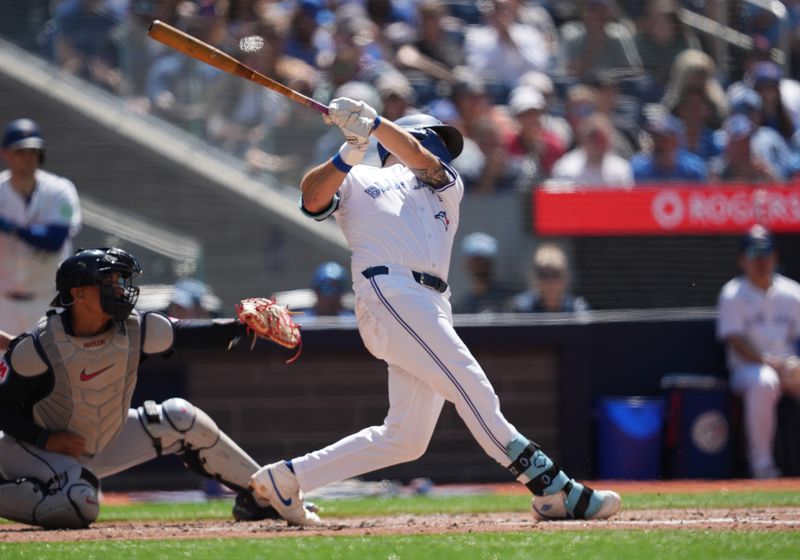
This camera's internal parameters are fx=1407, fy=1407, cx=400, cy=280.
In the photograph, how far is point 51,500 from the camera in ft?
17.9

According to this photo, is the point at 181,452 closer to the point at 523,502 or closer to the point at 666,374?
the point at 523,502

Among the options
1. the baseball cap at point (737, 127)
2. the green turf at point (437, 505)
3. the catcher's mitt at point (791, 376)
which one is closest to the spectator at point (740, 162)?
the baseball cap at point (737, 127)

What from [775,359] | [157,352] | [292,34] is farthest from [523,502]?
[292,34]

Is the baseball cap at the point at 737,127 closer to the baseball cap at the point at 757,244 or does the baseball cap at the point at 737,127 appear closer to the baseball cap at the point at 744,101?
the baseball cap at the point at 744,101

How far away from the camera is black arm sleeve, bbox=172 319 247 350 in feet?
18.7

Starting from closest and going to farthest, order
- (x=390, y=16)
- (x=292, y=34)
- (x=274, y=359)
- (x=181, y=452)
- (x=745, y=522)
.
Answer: (x=745, y=522), (x=181, y=452), (x=274, y=359), (x=292, y=34), (x=390, y=16)

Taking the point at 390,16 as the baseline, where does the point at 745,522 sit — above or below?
below

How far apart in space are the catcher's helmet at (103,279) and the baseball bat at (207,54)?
868 mm

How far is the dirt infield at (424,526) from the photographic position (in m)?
5.25

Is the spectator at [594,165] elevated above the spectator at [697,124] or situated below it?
below

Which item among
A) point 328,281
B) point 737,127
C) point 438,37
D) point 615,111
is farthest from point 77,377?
point 737,127

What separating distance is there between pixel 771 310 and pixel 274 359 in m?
3.33

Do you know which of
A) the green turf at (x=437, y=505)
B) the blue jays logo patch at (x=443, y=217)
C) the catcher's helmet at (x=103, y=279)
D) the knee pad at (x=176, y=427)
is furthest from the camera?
the green turf at (x=437, y=505)

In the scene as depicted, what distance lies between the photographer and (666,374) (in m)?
9.31
